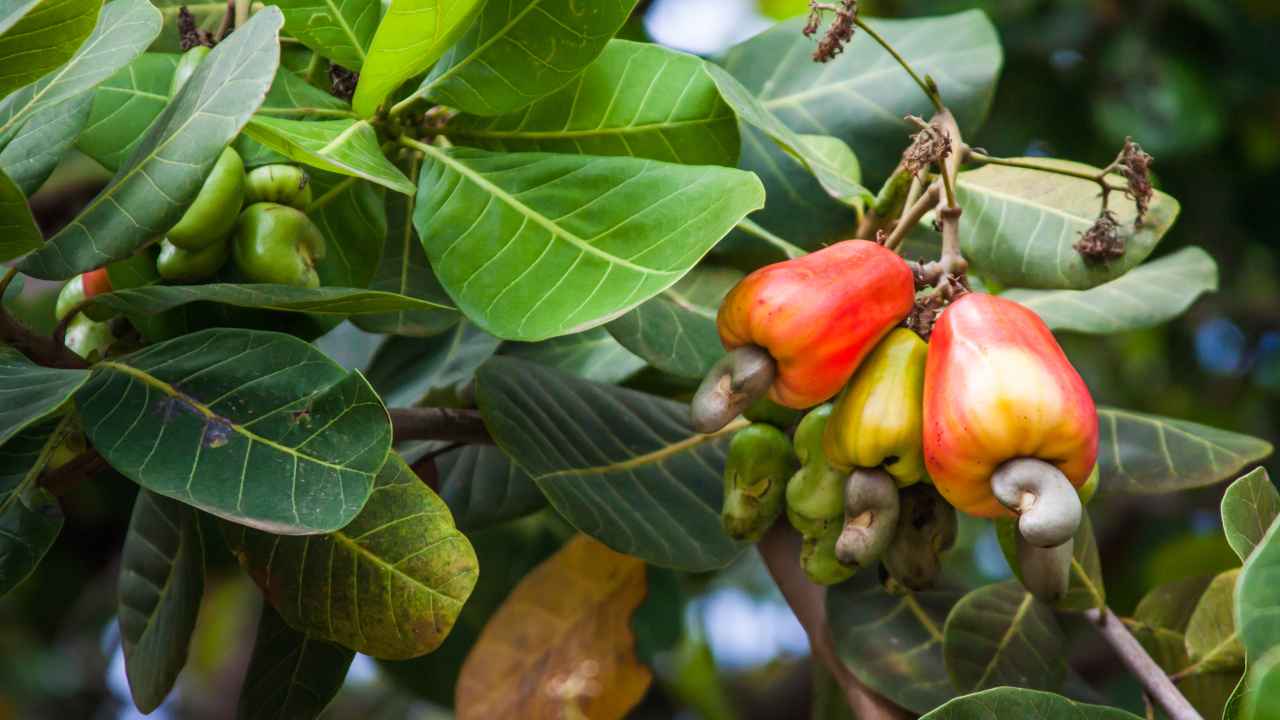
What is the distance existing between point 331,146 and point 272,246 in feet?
0.37

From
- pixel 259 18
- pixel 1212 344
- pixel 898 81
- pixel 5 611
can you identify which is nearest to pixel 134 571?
pixel 259 18

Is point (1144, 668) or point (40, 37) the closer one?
point (40, 37)

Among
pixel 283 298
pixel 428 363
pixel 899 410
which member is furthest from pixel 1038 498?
pixel 428 363

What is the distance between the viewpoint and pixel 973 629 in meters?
1.24

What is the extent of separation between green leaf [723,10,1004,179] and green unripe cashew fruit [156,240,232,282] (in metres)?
0.61

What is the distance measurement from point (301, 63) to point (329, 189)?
16 centimetres

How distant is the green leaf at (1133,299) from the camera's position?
145 centimetres

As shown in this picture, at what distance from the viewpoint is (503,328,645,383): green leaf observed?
146cm

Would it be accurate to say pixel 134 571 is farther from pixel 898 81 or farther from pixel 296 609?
pixel 898 81

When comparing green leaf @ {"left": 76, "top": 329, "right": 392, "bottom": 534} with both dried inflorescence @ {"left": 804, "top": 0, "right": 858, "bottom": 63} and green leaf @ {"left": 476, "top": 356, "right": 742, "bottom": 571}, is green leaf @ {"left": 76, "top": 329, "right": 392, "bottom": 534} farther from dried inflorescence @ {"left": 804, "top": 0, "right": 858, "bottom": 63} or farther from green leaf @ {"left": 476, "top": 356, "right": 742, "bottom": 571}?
dried inflorescence @ {"left": 804, "top": 0, "right": 858, "bottom": 63}

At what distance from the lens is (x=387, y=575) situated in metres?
1.04

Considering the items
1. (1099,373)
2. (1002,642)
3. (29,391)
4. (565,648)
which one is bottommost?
(1099,373)

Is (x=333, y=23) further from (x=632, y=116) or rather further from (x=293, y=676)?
(x=293, y=676)

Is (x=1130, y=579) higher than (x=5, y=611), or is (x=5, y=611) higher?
(x=1130, y=579)
